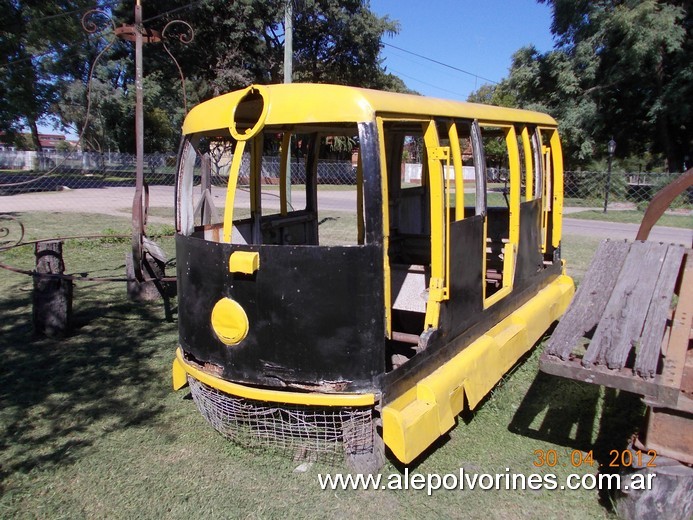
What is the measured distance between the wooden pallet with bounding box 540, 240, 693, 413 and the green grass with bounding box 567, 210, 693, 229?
522 inches

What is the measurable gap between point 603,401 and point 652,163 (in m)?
33.1

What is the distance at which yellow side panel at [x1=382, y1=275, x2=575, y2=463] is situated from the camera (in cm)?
329

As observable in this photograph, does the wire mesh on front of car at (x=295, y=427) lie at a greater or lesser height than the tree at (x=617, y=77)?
lesser

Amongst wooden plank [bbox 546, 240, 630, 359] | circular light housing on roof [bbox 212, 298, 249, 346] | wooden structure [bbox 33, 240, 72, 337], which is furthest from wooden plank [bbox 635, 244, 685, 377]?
wooden structure [bbox 33, 240, 72, 337]

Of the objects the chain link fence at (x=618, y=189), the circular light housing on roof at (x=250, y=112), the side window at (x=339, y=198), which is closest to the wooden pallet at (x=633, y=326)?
the side window at (x=339, y=198)

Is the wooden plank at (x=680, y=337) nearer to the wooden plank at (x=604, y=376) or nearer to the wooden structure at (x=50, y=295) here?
the wooden plank at (x=604, y=376)

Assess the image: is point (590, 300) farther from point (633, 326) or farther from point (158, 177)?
point (158, 177)

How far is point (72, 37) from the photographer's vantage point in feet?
82.2

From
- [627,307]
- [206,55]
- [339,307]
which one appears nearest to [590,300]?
[627,307]

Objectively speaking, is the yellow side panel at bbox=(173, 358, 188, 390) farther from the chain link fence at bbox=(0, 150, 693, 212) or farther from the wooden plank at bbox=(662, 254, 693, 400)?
the chain link fence at bbox=(0, 150, 693, 212)

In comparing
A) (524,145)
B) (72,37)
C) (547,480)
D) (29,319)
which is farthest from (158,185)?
(547,480)

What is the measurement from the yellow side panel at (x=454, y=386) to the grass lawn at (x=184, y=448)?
29 cm

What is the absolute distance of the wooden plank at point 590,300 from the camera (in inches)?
122

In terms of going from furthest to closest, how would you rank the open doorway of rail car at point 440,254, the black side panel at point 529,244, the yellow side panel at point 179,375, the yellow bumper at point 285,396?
the black side panel at point 529,244, the yellow side panel at point 179,375, the open doorway of rail car at point 440,254, the yellow bumper at point 285,396
